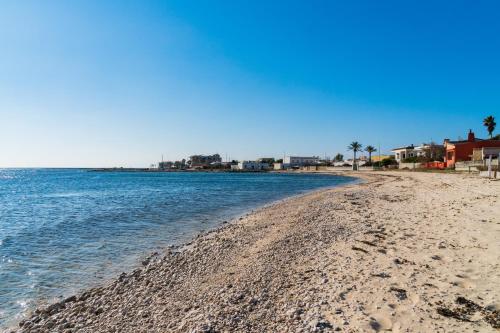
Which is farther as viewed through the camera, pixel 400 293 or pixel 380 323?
pixel 400 293

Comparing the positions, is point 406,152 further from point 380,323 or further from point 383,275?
point 380,323

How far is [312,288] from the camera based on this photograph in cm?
720

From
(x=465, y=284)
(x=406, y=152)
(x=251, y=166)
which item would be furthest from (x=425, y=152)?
(x=251, y=166)

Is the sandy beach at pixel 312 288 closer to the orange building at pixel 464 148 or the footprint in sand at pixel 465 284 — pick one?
the footprint in sand at pixel 465 284

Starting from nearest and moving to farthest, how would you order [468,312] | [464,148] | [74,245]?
[468,312] < [74,245] < [464,148]

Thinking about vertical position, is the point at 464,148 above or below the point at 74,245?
above

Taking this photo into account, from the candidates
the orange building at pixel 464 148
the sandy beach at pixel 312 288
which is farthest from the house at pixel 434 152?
the sandy beach at pixel 312 288

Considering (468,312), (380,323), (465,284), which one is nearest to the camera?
(380,323)

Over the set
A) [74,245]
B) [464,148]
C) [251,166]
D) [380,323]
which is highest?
[464,148]

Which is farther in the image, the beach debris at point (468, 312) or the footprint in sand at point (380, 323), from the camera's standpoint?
the beach debris at point (468, 312)

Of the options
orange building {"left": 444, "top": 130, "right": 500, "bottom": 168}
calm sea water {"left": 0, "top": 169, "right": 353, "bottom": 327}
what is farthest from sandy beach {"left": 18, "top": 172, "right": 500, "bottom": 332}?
orange building {"left": 444, "top": 130, "right": 500, "bottom": 168}

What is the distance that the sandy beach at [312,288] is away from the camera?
228 inches

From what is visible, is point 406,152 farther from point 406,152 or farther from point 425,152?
point 425,152

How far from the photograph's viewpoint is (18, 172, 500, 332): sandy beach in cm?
580
